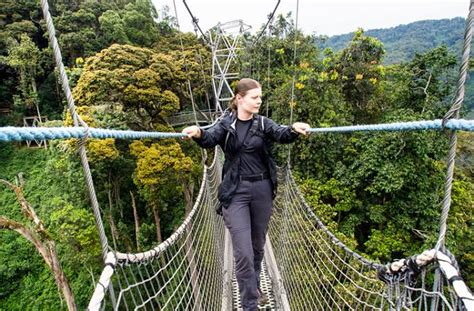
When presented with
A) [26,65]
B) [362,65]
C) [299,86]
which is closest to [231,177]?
[299,86]

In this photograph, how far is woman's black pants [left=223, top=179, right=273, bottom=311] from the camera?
1133 mm

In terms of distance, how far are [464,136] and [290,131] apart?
8.11 m

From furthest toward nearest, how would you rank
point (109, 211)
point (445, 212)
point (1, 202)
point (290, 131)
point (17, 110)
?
point (17, 110), point (1, 202), point (109, 211), point (290, 131), point (445, 212)

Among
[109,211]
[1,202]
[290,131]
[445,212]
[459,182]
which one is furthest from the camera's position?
[1,202]

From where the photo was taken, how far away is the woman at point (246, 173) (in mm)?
1139

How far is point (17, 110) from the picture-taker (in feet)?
32.8

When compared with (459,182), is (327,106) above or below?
above

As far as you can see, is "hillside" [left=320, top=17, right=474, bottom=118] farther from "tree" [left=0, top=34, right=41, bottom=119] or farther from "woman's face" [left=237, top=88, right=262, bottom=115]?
"woman's face" [left=237, top=88, right=262, bottom=115]

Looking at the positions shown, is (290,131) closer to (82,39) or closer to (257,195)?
(257,195)

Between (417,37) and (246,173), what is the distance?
23098 mm

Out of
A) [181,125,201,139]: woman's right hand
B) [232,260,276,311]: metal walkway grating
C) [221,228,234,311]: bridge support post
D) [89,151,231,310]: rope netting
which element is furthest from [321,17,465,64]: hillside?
[181,125,201,139]: woman's right hand

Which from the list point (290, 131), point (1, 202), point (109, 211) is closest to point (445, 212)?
point (290, 131)

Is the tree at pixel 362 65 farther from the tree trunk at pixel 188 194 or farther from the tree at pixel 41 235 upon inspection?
the tree at pixel 41 235

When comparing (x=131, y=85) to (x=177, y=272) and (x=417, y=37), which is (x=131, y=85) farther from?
(x=417, y=37)
